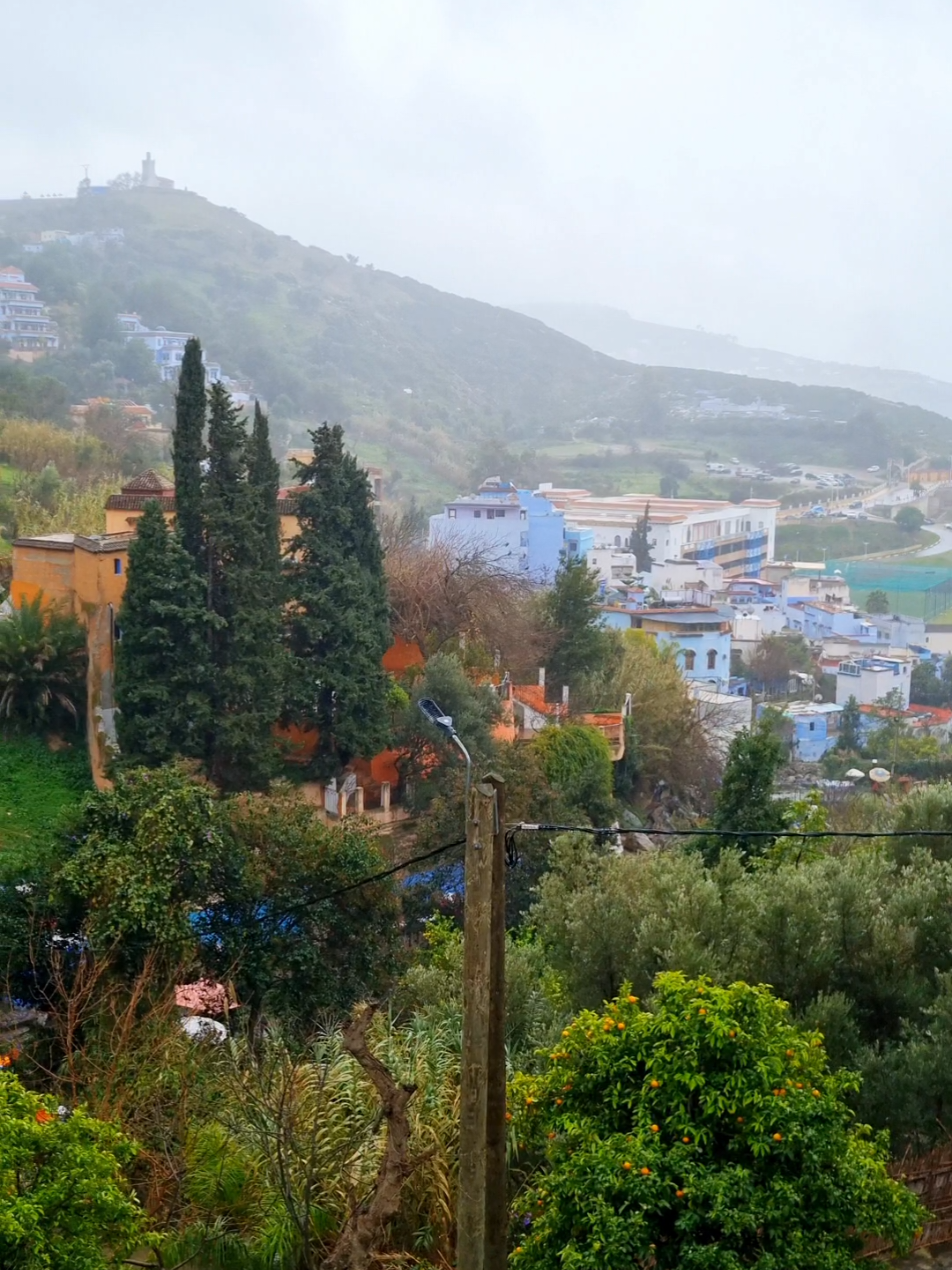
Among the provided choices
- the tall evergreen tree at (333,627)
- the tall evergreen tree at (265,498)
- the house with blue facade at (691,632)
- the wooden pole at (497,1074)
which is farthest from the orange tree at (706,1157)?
the house with blue facade at (691,632)

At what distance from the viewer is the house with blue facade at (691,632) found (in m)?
40.8

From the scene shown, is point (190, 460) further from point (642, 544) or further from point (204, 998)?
point (642, 544)

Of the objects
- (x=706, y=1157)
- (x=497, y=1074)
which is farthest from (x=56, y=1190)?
(x=706, y=1157)

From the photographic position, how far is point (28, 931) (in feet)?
29.0

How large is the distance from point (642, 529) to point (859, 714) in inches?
972

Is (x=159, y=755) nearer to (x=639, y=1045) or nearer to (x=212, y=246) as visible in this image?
(x=639, y=1045)

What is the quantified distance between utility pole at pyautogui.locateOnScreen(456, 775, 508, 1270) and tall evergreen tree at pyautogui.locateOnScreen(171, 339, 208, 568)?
12.1 m

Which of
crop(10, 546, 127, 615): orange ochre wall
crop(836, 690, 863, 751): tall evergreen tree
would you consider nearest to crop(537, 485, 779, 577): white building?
crop(836, 690, 863, 751): tall evergreen tree

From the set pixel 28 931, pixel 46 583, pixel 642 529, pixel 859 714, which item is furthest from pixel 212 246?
pixel 28 931

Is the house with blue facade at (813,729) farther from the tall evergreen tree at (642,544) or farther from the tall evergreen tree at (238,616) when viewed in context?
the tall evergreen tree at (238,616)

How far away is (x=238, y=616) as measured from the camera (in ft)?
51.3

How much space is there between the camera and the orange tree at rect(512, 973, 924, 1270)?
4.46 m

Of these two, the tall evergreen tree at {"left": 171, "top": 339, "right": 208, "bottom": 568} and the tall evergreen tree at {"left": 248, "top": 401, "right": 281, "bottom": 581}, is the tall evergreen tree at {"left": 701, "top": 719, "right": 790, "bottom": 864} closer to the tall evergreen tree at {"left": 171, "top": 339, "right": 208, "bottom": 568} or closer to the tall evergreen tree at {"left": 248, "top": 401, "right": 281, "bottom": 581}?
the tall evergreen tree at {"left": 248, "top": 401, "right": 281, "bottom": 581}

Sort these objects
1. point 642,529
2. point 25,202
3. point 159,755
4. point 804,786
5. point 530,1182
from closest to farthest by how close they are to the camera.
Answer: point 530,1182 → point 159,755 → point 804,786 → point 642,529 → point 25,202
